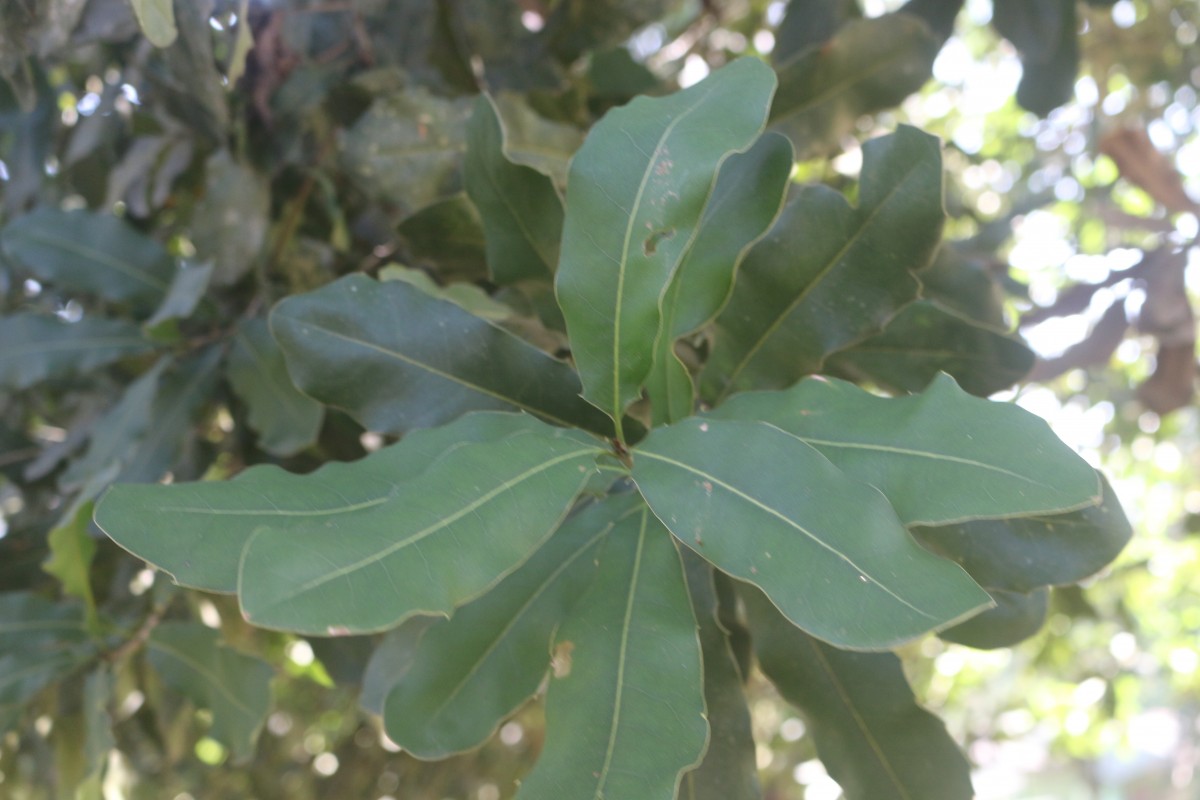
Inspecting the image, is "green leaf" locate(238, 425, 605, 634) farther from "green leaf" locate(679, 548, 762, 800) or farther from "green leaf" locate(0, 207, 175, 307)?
"green leaf" locate(0, 207, 175, 307)

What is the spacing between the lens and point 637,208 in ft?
2.14

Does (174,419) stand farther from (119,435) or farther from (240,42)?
(240,42)

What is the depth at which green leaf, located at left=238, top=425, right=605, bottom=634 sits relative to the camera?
0.49 metres

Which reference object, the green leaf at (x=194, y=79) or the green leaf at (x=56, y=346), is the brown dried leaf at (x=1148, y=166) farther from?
the green leaf at (x=56, y=346)

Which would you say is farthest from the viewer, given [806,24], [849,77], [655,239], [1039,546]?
[806,24]

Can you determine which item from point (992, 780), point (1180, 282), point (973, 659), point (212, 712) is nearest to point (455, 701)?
point (212, 712)

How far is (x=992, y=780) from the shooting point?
6.05m

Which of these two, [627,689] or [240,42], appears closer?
[627,689]

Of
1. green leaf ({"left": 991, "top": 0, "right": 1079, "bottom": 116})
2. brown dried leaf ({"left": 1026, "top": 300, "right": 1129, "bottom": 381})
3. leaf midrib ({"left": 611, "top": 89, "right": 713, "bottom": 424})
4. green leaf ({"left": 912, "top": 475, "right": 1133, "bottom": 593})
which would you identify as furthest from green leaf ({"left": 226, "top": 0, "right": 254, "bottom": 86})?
brown dried leaf ({"left": 1026, "top": 300, "right": 1129, "bottom": 381})

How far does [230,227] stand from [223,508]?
642 millimetres

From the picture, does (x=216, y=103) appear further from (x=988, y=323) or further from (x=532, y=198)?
(x=988, y=323)

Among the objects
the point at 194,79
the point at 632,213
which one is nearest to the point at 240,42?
the point at 194,79

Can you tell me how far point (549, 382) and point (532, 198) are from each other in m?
0.17

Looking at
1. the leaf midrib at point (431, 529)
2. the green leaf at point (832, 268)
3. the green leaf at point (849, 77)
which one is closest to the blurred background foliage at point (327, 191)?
the green leaf at point (849, 77)
